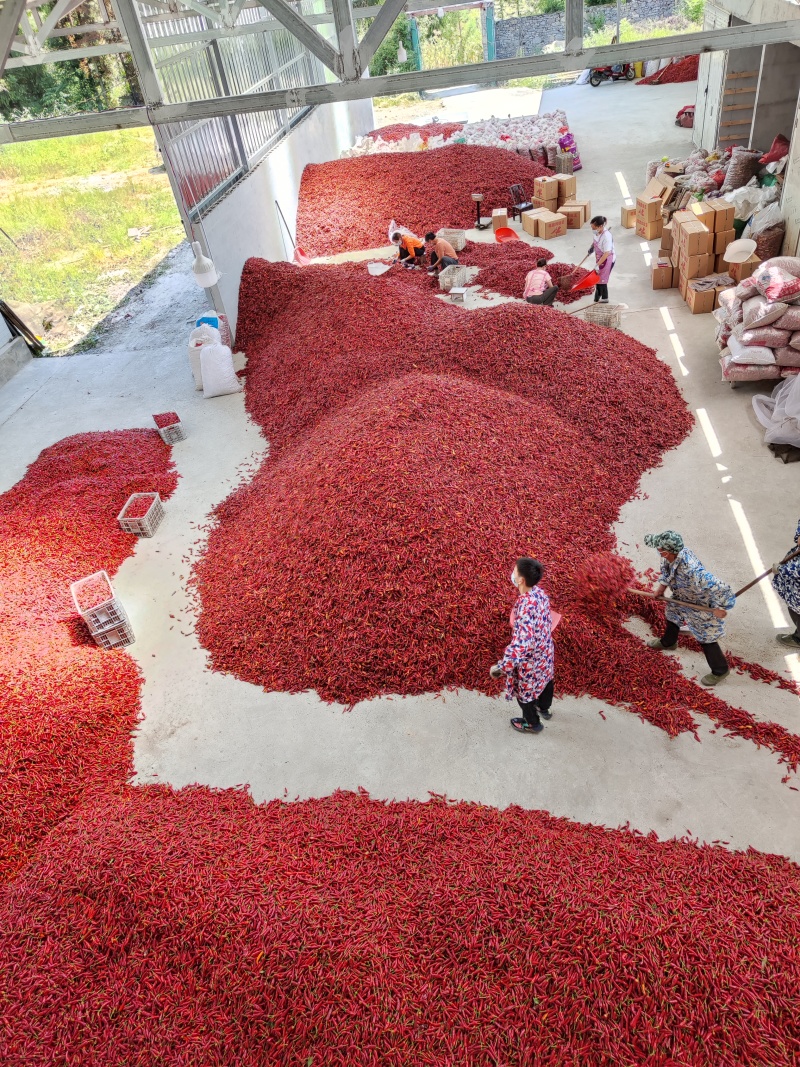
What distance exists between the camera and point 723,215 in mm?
9617

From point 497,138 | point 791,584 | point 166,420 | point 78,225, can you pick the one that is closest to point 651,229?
point 497,138

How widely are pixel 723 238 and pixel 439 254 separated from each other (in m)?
4.47

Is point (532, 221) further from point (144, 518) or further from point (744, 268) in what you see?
point (144, 518)

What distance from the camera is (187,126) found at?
10000 millimetres

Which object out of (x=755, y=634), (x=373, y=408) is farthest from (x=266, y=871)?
(x=373, y=408)

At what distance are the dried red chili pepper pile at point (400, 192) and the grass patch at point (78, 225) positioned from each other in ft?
14.5

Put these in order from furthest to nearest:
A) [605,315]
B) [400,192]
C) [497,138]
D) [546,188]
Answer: [497,138]
[400,192]
[546,188]
[605,315]

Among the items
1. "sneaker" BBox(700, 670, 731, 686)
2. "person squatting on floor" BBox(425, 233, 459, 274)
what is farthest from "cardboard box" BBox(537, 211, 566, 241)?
"sneaker" BBox(700, 670, 731, 686)

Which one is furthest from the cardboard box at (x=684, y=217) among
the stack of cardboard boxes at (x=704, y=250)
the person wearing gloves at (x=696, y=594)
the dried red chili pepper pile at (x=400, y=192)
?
the person wearing gloves at (x=696, y=594)

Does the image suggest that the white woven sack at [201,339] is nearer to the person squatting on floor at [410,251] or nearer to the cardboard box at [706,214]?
the person squatting on floor at [410,251]

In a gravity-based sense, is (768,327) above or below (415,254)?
above

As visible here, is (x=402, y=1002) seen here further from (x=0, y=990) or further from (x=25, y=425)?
(x=25, y=425)

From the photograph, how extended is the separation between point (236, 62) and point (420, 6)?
344 cm

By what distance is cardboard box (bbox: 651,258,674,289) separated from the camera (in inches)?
410
